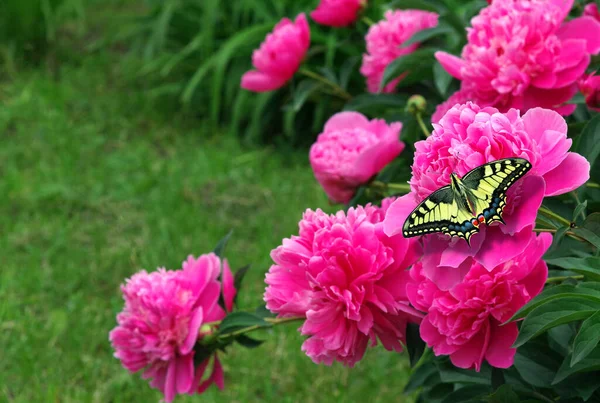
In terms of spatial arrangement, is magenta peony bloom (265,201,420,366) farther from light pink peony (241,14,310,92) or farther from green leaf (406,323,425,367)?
light pink peony (241,14,310,92)

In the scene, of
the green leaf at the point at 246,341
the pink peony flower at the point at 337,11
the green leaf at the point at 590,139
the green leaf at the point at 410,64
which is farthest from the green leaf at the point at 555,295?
the pink peony flower at the point at 337,11

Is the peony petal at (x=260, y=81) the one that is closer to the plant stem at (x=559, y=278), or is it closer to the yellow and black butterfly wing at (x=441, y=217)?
the plant stem at (x=559, y=278)

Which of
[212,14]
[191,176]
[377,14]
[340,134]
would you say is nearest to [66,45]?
[212,14]

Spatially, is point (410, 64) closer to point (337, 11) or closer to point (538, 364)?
point (337, 11)

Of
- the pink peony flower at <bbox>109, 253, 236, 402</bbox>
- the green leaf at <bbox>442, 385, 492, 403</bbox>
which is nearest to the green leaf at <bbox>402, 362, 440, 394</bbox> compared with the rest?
the green leaf at <bbox>442, 385, 492, 403</bbox>

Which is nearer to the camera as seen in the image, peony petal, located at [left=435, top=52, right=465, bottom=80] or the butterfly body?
the butterfly body

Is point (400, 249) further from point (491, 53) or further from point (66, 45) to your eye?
Answer: point (66, 45)
